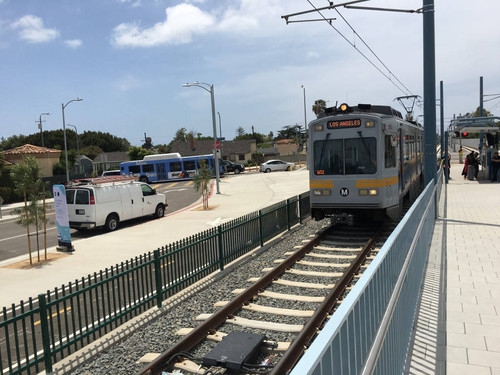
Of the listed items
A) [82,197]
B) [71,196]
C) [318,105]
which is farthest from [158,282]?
[318,105]

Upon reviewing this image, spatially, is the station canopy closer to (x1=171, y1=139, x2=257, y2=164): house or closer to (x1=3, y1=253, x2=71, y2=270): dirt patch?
(x1=3, y1=253, x2=71, y2=270): dirt patch

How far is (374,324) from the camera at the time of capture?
3.40 meters

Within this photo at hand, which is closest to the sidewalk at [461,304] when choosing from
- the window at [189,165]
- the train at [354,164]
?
the train at [354,164]

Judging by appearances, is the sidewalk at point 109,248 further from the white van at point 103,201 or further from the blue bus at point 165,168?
the blue bus at point 165,168

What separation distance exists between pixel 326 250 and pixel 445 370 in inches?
256

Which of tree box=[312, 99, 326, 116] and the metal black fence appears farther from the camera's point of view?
tree box=[312, 99, 326, 116]

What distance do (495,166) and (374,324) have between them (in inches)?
1029

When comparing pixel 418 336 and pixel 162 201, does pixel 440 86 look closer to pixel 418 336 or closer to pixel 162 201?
pixel 162 201

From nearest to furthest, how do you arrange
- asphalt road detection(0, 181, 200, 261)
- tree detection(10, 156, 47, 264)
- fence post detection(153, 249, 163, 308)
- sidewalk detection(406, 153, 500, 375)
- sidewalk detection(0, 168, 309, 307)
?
sidewalk detection(406, 153, 500, 375) < fence post detection(153, 249, 163, 308) < sidewalk detection(0, 168, 309, 307) < tree detection(10, 156, 47, 264) < asphalt road detection(0, 181, 200, 261)

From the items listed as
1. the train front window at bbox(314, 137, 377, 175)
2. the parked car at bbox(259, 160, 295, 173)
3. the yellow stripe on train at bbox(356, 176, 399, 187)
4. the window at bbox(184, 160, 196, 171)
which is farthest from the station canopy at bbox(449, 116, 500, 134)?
the window at bbox(184, 160, 196, 171)

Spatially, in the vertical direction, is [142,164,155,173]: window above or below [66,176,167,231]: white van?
above

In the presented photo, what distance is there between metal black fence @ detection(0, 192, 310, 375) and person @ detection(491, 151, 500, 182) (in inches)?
656

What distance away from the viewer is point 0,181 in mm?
34000

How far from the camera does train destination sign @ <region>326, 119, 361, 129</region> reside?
1157 cm
